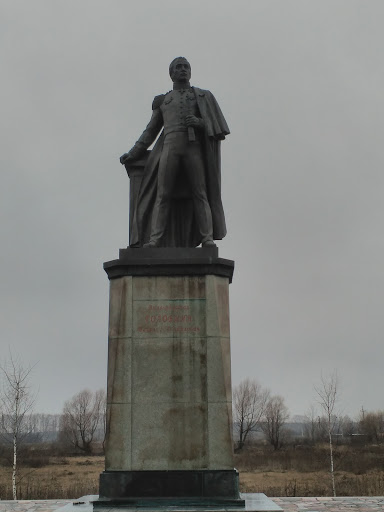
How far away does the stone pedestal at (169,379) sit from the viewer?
8.84 m

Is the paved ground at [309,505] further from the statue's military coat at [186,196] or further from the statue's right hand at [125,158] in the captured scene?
the statue's right hand at [125,158]

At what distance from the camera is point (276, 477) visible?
31422 mm

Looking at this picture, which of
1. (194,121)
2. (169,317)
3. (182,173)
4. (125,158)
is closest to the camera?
(169,317)

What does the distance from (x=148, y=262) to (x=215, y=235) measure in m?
1.60

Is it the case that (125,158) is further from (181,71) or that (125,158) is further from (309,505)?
(309,505)

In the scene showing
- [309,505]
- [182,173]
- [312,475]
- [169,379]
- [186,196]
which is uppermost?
[182,173]

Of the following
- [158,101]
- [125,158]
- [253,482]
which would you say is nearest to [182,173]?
[125,158]

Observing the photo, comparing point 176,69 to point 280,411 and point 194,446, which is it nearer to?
point 194,446

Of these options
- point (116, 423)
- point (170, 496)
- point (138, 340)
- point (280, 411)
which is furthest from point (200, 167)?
point (280, 411)

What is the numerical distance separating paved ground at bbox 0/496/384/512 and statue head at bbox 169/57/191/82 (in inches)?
373

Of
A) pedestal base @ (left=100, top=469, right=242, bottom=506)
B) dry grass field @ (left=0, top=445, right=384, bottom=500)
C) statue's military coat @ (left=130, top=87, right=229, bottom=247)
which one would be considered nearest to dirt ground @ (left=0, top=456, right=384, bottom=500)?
dry grass field @ (left=0, top=445, right=384, bottom=500)

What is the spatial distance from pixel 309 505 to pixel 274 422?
60615 mm

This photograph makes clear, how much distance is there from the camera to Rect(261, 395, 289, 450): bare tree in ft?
229

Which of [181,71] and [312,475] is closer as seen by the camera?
[181,71]
